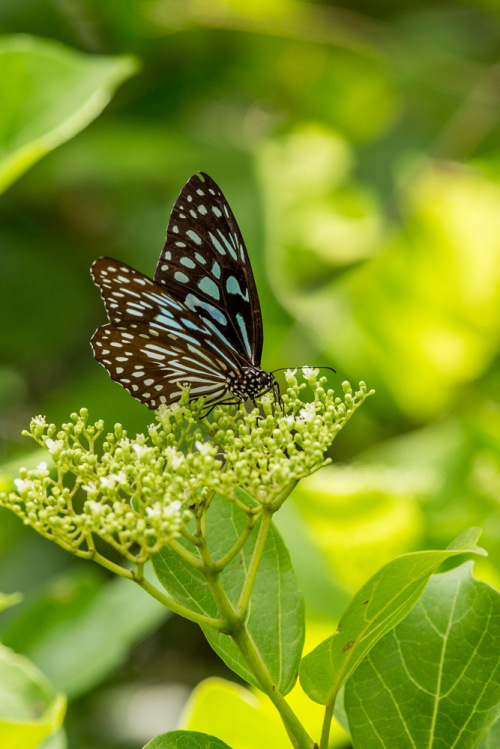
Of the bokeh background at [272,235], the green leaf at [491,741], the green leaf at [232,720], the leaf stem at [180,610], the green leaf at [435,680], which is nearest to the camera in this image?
the leaf stem at [180,610]

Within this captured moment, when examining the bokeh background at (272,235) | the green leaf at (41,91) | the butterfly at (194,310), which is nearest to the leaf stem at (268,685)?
the butterfly at (194,310)

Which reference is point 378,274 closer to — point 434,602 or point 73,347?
point 73,347

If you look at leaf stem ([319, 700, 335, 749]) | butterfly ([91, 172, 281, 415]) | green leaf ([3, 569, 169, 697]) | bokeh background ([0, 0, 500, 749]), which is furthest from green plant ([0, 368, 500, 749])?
bokeh background ([0, 0, 500, 749])

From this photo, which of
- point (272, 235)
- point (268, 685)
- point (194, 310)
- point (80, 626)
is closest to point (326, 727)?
point (268, 685)

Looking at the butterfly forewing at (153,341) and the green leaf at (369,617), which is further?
the butterfly forewing at (153,341)

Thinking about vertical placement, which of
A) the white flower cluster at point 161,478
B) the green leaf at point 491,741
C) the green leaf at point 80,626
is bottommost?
the green leaf at point 80,626

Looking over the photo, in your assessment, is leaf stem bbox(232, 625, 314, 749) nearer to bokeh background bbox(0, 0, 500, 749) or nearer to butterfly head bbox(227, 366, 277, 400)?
butterfly head bbox(227, 366, 277, 400)

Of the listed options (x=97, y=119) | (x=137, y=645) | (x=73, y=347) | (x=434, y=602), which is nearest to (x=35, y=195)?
(x=97, y=119)

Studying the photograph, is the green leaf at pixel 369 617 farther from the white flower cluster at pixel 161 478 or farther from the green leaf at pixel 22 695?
the green leaf at pixel 22 695
